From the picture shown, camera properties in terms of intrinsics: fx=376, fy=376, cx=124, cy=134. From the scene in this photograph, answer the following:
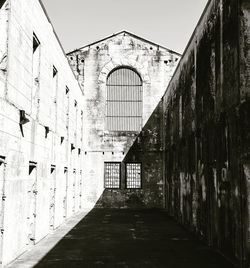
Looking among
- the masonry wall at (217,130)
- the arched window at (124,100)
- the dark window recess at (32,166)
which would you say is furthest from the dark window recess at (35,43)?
the arched window at (124,100)

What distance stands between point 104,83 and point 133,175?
5094mm

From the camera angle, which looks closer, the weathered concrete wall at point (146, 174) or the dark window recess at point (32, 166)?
the dark window recess at point (32, 166)

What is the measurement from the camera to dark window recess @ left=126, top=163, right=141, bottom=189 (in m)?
19.4

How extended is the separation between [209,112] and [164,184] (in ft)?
32.9

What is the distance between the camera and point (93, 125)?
1973 centimetres

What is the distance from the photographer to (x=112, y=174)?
769 inches

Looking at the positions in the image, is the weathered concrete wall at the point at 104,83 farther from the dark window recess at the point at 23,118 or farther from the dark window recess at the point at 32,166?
the dark window recess at the point at 23,118

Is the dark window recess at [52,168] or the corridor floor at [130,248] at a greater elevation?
the dark window recess at [52,168]

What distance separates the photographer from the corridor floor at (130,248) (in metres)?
7.70

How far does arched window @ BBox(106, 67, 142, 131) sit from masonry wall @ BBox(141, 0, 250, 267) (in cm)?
598

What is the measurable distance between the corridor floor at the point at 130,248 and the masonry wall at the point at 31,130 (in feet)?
2.81

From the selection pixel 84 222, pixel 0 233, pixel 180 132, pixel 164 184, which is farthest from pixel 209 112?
pixel 164 184

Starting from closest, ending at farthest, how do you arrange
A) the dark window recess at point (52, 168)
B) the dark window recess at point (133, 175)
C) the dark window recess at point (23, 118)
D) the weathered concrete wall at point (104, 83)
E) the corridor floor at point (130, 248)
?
the corridor floor at point (130, 248)
the dark window recess at point (23, 118)
the dark window recess at point (52, 168)
the dark window recess at point (133, 175)
the weathered concrete wall at point (104, 83)

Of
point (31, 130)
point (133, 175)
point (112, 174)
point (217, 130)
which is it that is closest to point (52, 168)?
point (31, 130)
